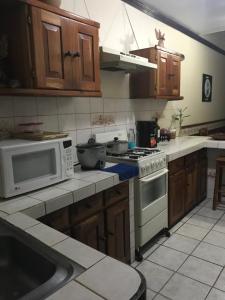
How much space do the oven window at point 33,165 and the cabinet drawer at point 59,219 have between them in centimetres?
27

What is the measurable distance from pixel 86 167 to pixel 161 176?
0.85 metres

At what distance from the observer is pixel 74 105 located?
2.33 metres

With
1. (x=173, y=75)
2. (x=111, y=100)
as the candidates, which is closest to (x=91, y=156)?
(x=111, y=100)

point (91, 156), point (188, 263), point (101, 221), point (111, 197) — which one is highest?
point (91, 156)

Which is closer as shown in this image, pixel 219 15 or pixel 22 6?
pixel 22 6

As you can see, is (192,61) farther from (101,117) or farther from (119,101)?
(101,117)

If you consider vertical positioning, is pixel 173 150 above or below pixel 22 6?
below

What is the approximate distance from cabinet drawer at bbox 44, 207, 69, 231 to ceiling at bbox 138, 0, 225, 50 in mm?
2636

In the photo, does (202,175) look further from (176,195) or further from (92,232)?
(92,232)

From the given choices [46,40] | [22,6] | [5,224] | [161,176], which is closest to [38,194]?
[5,224]

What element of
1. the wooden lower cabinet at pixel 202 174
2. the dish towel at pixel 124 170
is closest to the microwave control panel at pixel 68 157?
the dish towel at pixel 124 170

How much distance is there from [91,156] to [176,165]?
3.97 ft

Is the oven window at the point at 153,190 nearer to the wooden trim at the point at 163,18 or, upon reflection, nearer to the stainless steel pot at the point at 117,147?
the stainless steel pot at the point at 117,147

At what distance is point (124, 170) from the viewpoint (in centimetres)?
201
